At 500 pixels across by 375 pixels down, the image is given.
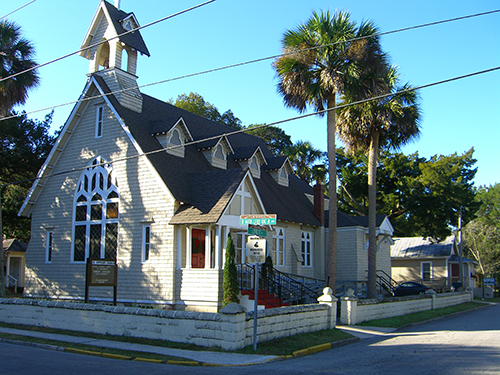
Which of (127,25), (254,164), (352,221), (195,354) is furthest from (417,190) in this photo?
(195,354)

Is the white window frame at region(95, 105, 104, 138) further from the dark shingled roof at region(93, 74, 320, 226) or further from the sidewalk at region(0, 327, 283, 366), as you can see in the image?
the sidewalk at region(0, 327, 283, 366)

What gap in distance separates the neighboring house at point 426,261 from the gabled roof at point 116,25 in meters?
33.1

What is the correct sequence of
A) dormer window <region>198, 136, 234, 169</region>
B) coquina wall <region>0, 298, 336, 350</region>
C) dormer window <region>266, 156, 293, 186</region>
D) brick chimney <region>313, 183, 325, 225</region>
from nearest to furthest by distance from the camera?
coquina wall <region>0, 298, 336, 350</region> < dormer window <region>198, 136, 234, 169</region> < brick chimney <region>313, 183, 325, 225</region> < dormer window <region>266, 156, 293, 186</region>

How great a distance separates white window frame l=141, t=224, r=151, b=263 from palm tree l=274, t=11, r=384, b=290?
8.06 metres

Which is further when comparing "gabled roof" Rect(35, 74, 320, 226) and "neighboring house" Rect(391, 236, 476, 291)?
"neighboring house" Rect(391, 236, 476, 291)

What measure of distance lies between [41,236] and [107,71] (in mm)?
8726

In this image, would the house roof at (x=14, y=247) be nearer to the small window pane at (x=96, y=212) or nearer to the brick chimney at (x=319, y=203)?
the small window pane at (x=96, y=212)

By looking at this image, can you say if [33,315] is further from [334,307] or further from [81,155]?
[334,307]

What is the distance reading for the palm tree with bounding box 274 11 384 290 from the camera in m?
22.3

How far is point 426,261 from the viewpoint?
47.0 m

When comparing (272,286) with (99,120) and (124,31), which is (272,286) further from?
(124,31)

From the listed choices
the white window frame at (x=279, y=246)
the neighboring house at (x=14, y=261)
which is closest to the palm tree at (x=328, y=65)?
the white window frame at (x=279, y=246)

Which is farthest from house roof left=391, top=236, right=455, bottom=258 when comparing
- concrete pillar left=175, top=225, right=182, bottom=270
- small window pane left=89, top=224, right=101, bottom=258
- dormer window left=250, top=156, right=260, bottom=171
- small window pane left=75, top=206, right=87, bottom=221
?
small window pane left=75, top=206, right=87, bottom=221

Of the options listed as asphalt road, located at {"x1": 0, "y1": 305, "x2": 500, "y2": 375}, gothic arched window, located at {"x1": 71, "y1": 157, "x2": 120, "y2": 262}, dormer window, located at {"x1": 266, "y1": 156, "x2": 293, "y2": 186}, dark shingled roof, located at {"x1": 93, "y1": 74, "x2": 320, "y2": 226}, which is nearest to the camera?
asphalt road, located at {"x1": 0, "y1": 305, "x2": 500, "y2": 375}
